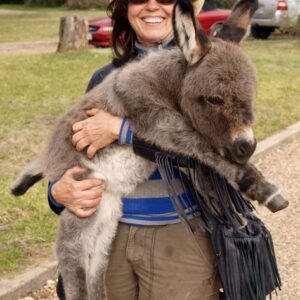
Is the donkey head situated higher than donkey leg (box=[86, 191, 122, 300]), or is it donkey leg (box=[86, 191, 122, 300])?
the donkey head

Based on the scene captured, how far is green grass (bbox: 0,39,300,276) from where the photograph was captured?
5.24m

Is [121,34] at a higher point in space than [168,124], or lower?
higher

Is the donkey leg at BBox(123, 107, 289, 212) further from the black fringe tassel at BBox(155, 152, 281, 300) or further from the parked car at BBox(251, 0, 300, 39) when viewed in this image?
the parked car at BBox(251, 0, 300, 39)

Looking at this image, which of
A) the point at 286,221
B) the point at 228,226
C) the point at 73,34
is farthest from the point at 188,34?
the point at 73,34

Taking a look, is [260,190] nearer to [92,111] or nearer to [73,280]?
[92,111]

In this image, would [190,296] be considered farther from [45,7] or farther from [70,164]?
[45,7]

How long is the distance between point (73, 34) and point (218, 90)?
43.0ft

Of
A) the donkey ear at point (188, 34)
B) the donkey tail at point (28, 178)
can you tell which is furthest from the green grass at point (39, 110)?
the donkey ear at point (188, 34)

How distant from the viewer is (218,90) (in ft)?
8.20

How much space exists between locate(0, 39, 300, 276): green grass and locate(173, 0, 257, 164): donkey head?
274 centimetres

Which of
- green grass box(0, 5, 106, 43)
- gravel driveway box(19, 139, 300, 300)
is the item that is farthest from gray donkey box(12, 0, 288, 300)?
green grass box(0, 5, 106, 43)

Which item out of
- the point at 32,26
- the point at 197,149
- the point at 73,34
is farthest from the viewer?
the point at 32,26

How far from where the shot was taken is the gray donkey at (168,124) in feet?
8.20

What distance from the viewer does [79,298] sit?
9.60 feet
